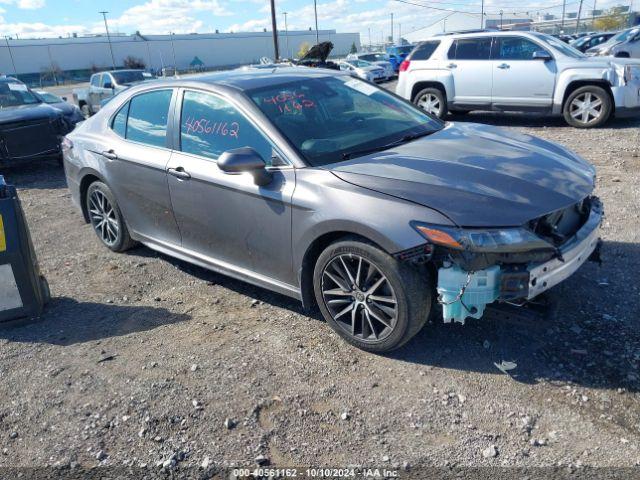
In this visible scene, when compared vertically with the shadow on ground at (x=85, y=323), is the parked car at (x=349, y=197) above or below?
above

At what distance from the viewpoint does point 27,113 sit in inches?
364

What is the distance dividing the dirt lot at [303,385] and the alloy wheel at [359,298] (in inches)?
7.4

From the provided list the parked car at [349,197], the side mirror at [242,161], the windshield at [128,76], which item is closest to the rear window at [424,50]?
the parked car at [349,197]

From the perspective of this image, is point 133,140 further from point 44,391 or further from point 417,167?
point 417,167

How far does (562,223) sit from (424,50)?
894 cm

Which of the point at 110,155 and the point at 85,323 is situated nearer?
the point at 85,323

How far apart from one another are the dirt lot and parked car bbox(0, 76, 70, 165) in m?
5.59

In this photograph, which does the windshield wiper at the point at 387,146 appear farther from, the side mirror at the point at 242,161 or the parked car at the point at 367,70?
the parked car at the point at 367,70

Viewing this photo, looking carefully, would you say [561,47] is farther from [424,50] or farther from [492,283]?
[492,283]

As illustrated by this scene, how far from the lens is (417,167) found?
340 cm

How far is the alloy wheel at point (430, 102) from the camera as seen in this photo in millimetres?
11266

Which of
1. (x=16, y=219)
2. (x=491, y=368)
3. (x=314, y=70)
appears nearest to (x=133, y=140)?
(x=16, y=219)

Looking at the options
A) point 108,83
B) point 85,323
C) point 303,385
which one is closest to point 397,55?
point 108,83

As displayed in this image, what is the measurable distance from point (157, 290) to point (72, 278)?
3.15 ft
